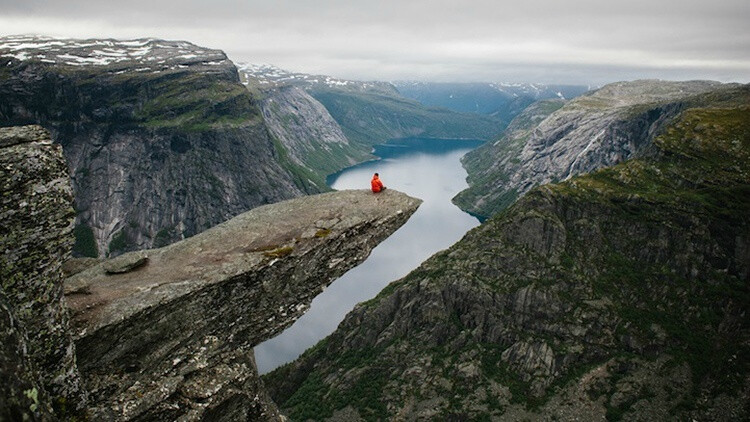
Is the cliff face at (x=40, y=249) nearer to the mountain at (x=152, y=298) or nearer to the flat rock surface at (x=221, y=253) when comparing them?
the mountain at (x=152, y=298)

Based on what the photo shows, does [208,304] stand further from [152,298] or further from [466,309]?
[466,309]

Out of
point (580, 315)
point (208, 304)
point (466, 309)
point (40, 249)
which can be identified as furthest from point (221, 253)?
point (580, 315)

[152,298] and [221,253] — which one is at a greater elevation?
[221,253]

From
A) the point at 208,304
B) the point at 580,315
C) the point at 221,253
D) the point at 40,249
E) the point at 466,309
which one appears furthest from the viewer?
the point at 466,309

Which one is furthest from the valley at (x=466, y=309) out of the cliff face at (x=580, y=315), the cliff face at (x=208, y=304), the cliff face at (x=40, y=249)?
the cliff face at (x=40, y=249)

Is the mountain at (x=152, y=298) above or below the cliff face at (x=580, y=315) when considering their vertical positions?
above

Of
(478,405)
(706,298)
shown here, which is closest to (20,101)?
(478,405)
